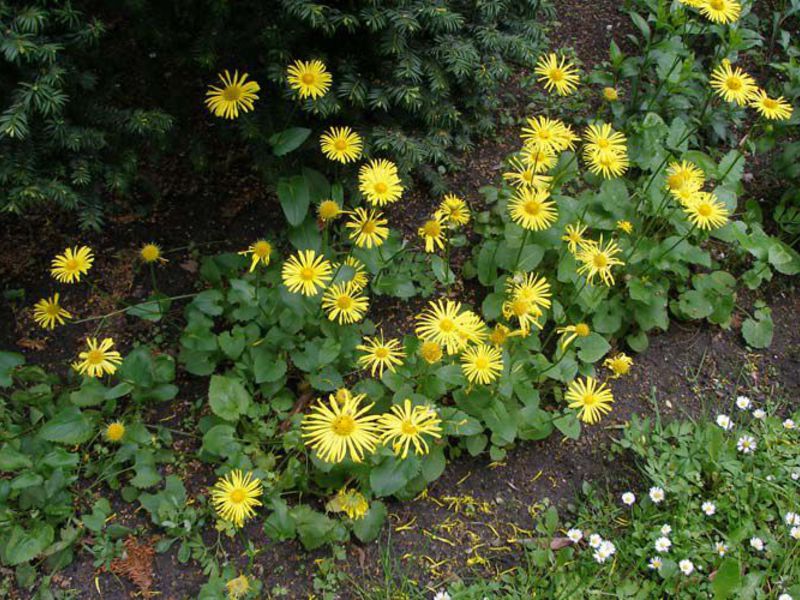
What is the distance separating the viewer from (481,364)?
8.16 feet

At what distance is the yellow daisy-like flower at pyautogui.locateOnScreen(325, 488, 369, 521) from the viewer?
8.07 feet

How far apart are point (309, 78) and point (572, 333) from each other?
1.38 m

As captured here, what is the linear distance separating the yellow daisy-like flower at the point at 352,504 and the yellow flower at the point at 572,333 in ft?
2.97

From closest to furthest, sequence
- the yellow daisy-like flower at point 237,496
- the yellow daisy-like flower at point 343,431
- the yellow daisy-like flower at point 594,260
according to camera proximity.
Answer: the yellow daisy-like flower at point 343,431 < the yellow daisy-like flower at point 237,496 < the yellow daisy-like flower at point 594,260

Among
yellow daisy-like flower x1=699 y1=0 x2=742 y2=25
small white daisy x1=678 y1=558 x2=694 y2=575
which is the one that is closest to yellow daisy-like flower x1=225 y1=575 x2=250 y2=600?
small white daisy x1=678 y1=558 x2=694 y2=575

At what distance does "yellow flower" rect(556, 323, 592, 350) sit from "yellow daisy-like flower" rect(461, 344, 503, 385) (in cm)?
27

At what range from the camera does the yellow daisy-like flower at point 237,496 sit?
2365 millimetres

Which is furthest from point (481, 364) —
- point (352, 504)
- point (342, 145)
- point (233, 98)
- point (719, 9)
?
point (719, 9)

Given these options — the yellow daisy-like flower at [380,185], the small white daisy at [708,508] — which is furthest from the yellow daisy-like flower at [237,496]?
the small white daisy at [708,508]

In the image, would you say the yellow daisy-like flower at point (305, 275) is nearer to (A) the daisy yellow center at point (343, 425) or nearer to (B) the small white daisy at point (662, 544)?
(A) the daisy yellow center at point (343, 425)

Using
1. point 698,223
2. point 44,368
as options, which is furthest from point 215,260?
point 698,223

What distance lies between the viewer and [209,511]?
2.60 meters

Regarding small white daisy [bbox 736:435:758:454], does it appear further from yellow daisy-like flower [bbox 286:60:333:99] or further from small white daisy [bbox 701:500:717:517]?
yellow daisy-like flower [bbox 286:60:333:99]

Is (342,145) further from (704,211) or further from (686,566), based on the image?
(686,566)
